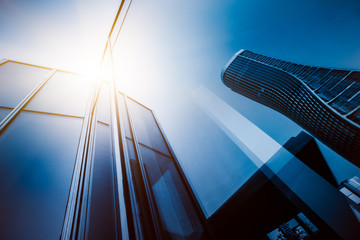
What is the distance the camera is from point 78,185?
975 mm

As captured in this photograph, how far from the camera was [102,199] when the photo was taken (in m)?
0.96

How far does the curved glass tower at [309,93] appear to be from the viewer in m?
27.1

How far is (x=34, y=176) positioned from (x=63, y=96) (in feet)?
6.44

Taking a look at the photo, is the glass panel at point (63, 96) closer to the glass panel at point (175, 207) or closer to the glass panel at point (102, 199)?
the glass panel at point (102, 199)

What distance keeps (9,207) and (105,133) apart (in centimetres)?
101

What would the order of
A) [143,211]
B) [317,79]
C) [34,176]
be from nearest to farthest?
[143,211] < [34,176] < [317,79]

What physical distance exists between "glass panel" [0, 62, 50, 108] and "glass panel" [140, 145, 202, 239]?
2.29m

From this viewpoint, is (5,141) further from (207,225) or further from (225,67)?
(225,67)

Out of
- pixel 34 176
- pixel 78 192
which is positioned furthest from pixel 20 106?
pixel 78 192

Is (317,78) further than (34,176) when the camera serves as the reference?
Yes

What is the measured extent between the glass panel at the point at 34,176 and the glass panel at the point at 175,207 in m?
0.67

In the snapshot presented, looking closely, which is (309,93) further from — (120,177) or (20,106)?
(20,106)

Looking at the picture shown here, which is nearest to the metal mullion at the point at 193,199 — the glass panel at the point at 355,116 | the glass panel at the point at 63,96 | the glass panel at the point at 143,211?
the glass panel at the point at 143,211

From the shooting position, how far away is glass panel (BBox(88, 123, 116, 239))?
776 mm
